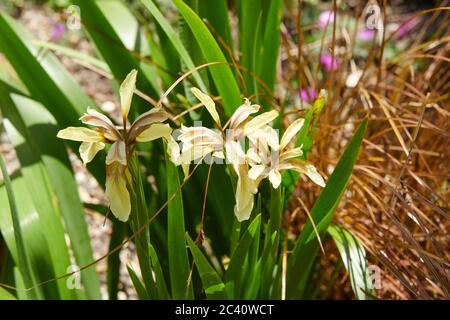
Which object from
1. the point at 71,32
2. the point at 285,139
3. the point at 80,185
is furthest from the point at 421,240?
the point at 71,32

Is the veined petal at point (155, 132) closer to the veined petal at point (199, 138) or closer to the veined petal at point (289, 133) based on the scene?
the veined petal at point (199, 138)

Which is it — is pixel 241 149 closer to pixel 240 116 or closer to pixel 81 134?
pixel 240 116

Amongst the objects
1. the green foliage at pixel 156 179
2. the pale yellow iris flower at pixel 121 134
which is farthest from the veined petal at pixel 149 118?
the green foliage at pixel 156 179

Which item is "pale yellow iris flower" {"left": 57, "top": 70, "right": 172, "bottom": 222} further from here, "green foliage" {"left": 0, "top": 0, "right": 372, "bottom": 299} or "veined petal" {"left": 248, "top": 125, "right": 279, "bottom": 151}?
"green foliage" {"left": 0, "top": 0, "right": 372, "bottom": 299}
